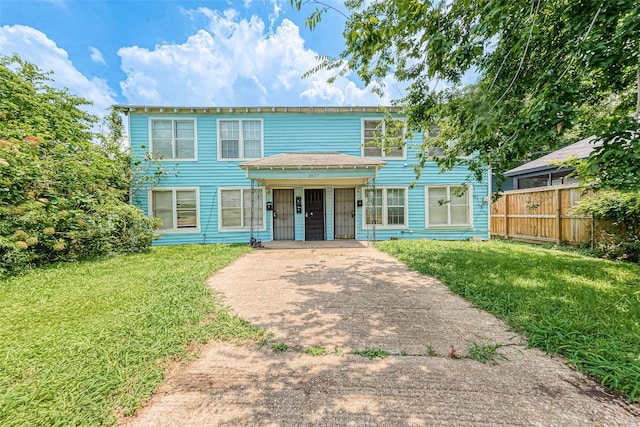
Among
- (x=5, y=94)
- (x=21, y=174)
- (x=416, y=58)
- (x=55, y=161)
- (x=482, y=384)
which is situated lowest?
(x=482, y=384)

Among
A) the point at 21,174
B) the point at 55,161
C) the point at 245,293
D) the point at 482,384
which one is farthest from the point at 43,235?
the point at 482,384

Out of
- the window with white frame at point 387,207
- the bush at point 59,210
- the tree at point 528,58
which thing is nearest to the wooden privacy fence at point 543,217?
the window with white frame at point 387,207

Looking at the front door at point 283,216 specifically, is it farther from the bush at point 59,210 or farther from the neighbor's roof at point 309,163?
the bush at point 59,210

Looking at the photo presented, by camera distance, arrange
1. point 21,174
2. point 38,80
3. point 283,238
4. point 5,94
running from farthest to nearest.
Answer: point 283,238 → point 38,80 → point 5,94 → point 21,174

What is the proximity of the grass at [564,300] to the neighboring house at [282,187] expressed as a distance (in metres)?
3.57

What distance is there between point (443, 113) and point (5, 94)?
13.2 metres

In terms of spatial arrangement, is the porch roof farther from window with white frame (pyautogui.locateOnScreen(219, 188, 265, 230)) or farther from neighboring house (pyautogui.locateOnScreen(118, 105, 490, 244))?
window with white frame (pyautogui.locateOnScreen(219, 188, 265, 230))

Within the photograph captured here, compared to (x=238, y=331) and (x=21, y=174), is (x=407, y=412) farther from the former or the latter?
(x=21, y=174)

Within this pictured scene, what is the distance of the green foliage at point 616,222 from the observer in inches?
240

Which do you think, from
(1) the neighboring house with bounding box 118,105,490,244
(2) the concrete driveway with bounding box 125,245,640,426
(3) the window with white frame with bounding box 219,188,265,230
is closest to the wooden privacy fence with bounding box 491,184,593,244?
(1) the neighboring house with bounding box 118,105,490,244

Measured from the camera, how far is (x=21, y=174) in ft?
17.5

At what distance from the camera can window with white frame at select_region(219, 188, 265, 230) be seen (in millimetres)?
9898

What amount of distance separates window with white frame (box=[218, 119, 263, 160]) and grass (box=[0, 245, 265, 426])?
592 centimetres

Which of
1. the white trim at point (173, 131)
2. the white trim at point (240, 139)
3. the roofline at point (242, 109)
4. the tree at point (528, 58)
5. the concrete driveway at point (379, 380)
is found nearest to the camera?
the concrete driveway at point (379, 380)
